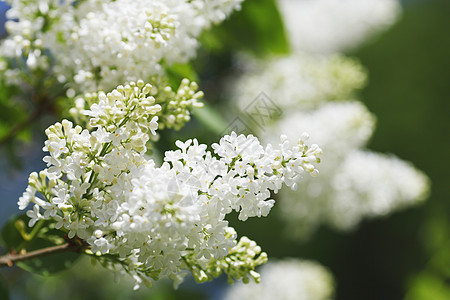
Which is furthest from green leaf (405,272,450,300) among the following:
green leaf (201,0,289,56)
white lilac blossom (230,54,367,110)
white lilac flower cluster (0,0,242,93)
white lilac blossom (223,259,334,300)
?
white lilac flower cluster (0,0,242,93)

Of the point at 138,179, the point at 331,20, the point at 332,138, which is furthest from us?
the point at 331,20

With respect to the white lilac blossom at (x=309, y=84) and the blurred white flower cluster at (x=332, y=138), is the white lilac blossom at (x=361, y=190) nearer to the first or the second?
the blurred white flower cluster at (x=332, y=138)

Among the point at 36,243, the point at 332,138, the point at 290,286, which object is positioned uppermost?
the point at 332,138

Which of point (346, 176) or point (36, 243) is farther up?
point (346, 176)

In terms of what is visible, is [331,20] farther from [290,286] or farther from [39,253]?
[39,253]

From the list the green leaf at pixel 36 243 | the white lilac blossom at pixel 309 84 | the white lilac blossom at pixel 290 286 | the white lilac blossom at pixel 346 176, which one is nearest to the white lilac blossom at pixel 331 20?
the white lilac blossom at pixel 309 84

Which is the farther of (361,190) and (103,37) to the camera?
(361,190)

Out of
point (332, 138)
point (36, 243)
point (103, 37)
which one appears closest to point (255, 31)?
point (332, 138)
